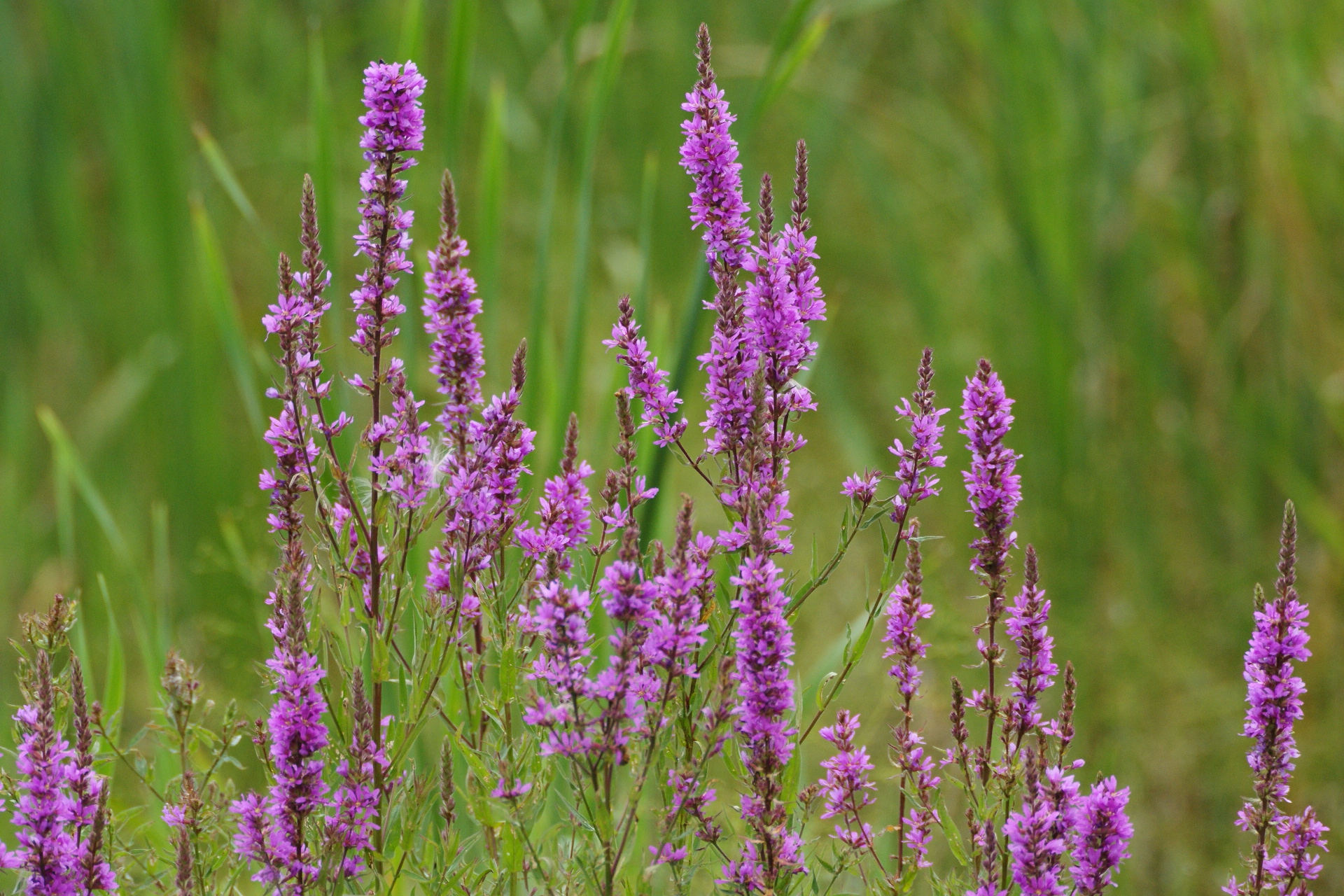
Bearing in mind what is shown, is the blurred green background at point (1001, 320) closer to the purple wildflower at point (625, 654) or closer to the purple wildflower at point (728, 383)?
the purple wildflower at point (728, 383)

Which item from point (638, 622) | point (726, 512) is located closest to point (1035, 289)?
point (726, 512)

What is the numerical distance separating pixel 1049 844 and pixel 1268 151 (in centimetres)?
290

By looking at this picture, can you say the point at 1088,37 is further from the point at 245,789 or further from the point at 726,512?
the point at 245,789

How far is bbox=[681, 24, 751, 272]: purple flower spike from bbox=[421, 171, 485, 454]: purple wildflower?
0.28 m

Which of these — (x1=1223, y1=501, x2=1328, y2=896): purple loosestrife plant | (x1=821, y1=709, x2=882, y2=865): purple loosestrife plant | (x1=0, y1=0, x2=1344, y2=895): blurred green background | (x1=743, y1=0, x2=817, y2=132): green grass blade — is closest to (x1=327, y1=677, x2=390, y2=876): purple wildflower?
(x1=821, y1=709, x2=882, y2=865): purple loosestrife plant

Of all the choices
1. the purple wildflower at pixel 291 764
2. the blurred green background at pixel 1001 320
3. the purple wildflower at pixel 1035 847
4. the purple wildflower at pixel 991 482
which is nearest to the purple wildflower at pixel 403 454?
the purple wildflower at pixel 291 764

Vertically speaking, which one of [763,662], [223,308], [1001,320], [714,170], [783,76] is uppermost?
[1001,320]

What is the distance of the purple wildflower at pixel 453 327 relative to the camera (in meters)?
1.43

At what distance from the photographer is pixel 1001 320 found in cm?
443

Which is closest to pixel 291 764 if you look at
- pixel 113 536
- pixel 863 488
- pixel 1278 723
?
pixel 863 488

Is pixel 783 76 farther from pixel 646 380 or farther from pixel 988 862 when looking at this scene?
pixel 988 862

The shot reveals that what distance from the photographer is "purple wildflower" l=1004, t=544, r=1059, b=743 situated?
4.95 ft

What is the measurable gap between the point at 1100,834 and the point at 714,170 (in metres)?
0.86

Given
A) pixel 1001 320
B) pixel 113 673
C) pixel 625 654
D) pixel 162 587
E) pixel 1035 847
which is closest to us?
pixel 625 654
